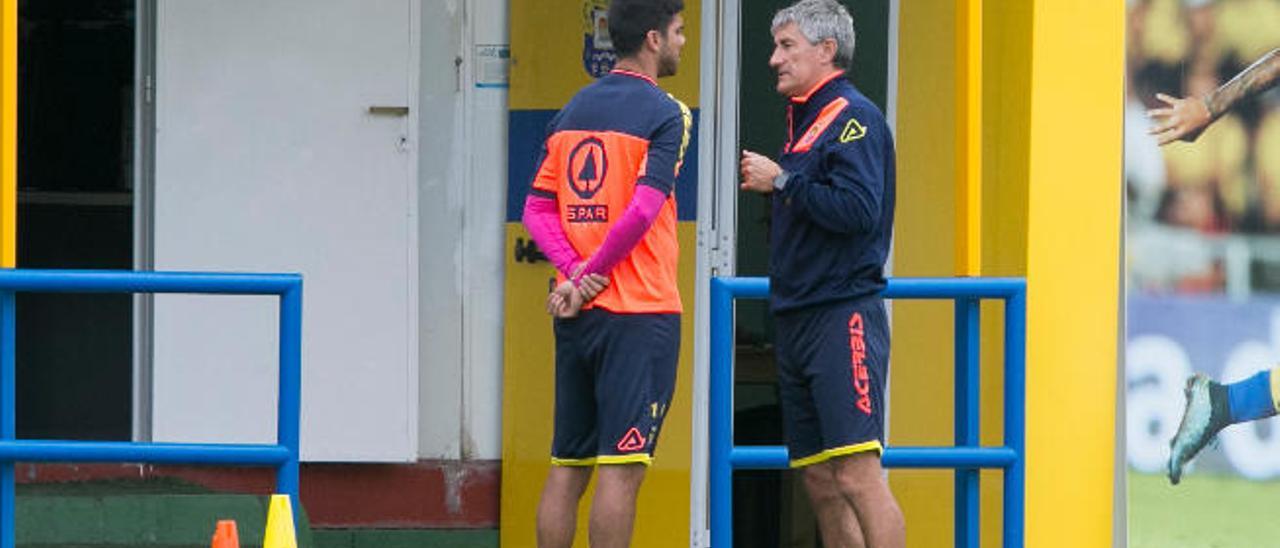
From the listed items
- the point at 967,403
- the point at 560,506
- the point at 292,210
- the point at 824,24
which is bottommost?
the point at 560,506

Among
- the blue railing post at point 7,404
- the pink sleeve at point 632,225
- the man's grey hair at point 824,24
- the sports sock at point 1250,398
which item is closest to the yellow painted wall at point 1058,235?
the sports sock at point 1250,398

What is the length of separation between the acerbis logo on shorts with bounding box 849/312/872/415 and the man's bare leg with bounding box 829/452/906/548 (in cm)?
13

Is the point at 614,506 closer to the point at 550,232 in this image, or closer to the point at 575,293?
the point at 575,293

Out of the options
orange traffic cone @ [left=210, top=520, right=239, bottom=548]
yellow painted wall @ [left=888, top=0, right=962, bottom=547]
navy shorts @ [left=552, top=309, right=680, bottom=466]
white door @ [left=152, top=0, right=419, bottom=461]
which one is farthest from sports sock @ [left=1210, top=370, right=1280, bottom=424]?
orange traffic cone @ [left=210, top=520, right=239, bottom=548]

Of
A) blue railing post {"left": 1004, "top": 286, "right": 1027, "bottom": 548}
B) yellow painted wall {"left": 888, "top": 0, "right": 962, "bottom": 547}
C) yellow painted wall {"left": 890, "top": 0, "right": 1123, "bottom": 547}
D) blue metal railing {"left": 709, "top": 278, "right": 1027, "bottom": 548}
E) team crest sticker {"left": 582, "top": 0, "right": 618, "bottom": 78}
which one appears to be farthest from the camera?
team crest sticker {"left": 582, "top": 0, "right": 618, "bottom": 78}

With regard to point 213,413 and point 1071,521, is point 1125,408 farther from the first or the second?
point 213,413

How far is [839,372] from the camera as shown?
21.7ft

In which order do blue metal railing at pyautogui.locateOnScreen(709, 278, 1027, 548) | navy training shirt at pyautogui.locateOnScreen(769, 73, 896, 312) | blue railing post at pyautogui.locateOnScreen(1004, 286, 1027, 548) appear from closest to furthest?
navy training shirt at pyautogui.locateOnScreen(769, 73, 896, 312) → blue metal railing at pyautogui.locateOnScreen(709, 278, 1027, 548) → blue railing post at pyautogui.locateOnScreen(1004, 286, 1027, 548)

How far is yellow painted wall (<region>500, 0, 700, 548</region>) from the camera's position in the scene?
8719 millimetres

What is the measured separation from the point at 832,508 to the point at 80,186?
10.9 ft

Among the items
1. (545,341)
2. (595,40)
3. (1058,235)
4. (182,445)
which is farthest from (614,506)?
(595,40)

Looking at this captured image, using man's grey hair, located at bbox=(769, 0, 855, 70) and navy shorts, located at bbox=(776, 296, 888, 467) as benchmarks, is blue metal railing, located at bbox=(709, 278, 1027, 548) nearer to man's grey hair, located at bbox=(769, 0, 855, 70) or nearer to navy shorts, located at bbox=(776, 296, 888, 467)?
navy shorts, located at bbox=(776, 296, 888, 467)

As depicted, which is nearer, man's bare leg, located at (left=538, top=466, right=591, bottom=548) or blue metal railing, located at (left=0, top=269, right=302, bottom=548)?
blue metal railing, located at (left=0, top=269, right=302, bottom=548)

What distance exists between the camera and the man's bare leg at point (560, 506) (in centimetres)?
694
